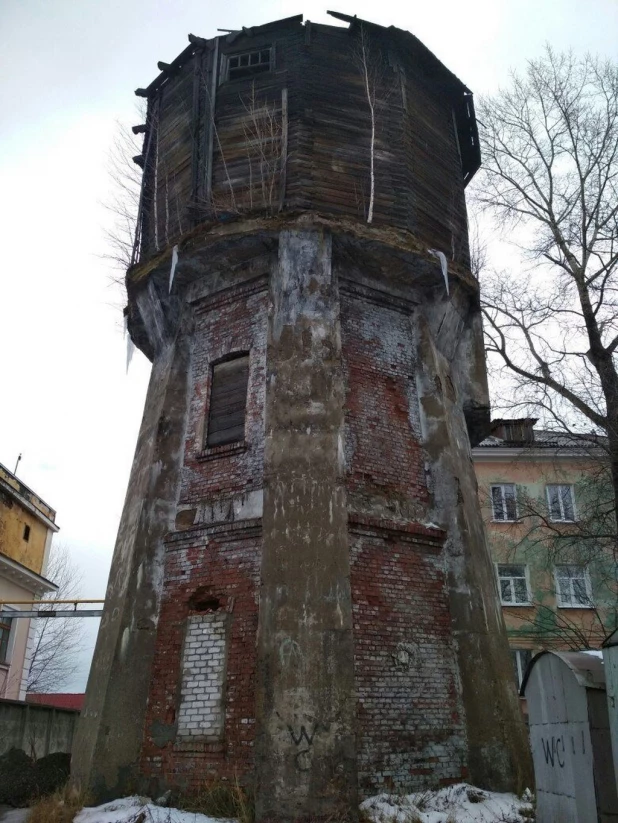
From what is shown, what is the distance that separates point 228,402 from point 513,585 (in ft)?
41.0

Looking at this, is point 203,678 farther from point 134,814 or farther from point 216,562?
point 134,814

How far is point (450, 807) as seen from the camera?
7.65m

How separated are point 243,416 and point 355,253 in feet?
9.47

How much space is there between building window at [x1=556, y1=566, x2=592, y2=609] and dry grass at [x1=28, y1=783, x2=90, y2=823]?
14335 millimetres

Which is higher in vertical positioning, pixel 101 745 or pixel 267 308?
pixel 267 308

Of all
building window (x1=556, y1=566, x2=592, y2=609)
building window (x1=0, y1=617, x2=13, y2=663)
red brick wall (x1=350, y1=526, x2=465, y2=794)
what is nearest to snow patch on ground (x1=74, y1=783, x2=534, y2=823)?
red brick wall (x1=350, y1=526, x2=465, y2=794)

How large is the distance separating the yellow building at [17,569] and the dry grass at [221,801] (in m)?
11.8

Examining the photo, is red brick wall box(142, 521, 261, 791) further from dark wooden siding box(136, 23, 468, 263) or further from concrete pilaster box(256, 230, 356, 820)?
dark wooden siding box(136, 23, 468, 263)

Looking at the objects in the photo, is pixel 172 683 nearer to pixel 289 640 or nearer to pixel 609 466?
pixel 289 640

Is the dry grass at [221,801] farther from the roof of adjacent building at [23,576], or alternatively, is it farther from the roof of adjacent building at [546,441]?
the roof of adjacent building at [23,576]

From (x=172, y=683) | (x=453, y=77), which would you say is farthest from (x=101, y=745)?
(x=453, y=77)

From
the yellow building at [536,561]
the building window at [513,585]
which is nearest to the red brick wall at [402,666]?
the yellow building at [536,561]

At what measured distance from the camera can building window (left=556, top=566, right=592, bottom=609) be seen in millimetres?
19312

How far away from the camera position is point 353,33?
1208cm
